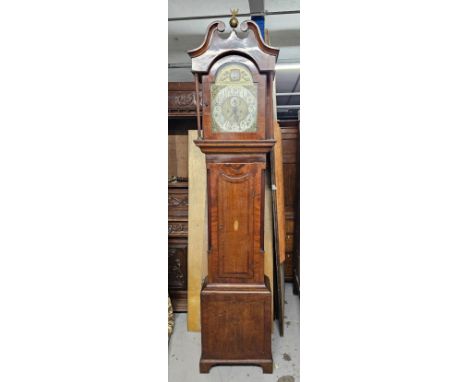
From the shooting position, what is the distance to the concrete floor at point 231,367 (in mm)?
1519

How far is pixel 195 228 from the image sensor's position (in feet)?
6.50

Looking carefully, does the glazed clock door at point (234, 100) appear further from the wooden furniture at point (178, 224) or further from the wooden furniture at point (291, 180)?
the wooden furniture at point (291, 180)

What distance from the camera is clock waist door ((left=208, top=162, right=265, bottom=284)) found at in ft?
4.77

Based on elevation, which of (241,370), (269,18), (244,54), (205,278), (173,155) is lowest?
(241,370)

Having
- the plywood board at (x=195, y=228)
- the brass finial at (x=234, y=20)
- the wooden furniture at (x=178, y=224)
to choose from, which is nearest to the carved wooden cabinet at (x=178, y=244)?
the wooden furniture at (x=178, y=224)

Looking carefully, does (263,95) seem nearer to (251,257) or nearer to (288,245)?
(251,257)

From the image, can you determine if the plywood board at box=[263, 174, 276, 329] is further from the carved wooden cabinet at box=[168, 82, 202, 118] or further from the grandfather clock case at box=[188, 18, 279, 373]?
the carved wooden cabinet at box=[168, 82, 202, 118]

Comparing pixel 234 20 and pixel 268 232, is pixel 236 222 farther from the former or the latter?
pixel 234 20

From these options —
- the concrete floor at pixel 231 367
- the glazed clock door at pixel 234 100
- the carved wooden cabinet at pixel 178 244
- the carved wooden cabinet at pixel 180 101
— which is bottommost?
the concrete floor at pixel 231 367

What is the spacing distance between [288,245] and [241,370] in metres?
1.07

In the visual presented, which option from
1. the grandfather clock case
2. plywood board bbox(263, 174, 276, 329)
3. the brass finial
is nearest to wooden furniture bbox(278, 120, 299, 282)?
plywood board bbox(263, 174, 276, 329)

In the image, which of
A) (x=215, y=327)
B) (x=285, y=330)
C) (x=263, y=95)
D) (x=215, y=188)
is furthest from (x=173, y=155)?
(x=285, y=330)

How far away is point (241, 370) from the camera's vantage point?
156cm

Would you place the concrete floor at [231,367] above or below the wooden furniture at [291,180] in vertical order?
below
